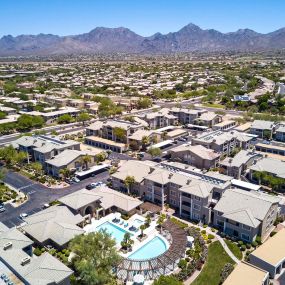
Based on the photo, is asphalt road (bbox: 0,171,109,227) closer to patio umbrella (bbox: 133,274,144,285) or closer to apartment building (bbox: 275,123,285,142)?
patio umbrella (bbox: 133,274,144,285)

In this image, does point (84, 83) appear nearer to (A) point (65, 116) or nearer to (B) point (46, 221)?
(A) point (65, 116)

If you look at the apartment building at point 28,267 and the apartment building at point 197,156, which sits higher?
the apartment building at point 28,267

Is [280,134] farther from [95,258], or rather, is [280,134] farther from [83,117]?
[95,258]

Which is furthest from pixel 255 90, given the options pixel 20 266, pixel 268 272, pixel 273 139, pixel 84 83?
pixel 20 266

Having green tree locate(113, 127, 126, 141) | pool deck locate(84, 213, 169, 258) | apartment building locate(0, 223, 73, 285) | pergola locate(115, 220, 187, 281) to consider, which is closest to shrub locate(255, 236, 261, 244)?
pergola locate(115, 220, 187, 281)

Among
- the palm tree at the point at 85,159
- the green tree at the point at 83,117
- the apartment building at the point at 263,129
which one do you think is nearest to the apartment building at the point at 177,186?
the palm tree at the point at 85,159

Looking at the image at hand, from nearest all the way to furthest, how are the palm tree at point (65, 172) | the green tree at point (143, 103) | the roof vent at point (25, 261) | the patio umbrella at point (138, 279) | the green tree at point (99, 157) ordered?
the roof vent at point (25, 261) → the patio umbrella at point (138, 279) → the palm tree at point (65, 172) → the green tree at point (99, 157) → the green tree at point (143, 103)

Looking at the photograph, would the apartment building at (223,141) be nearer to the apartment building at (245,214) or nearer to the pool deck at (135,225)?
the apartment building at (245,214)
